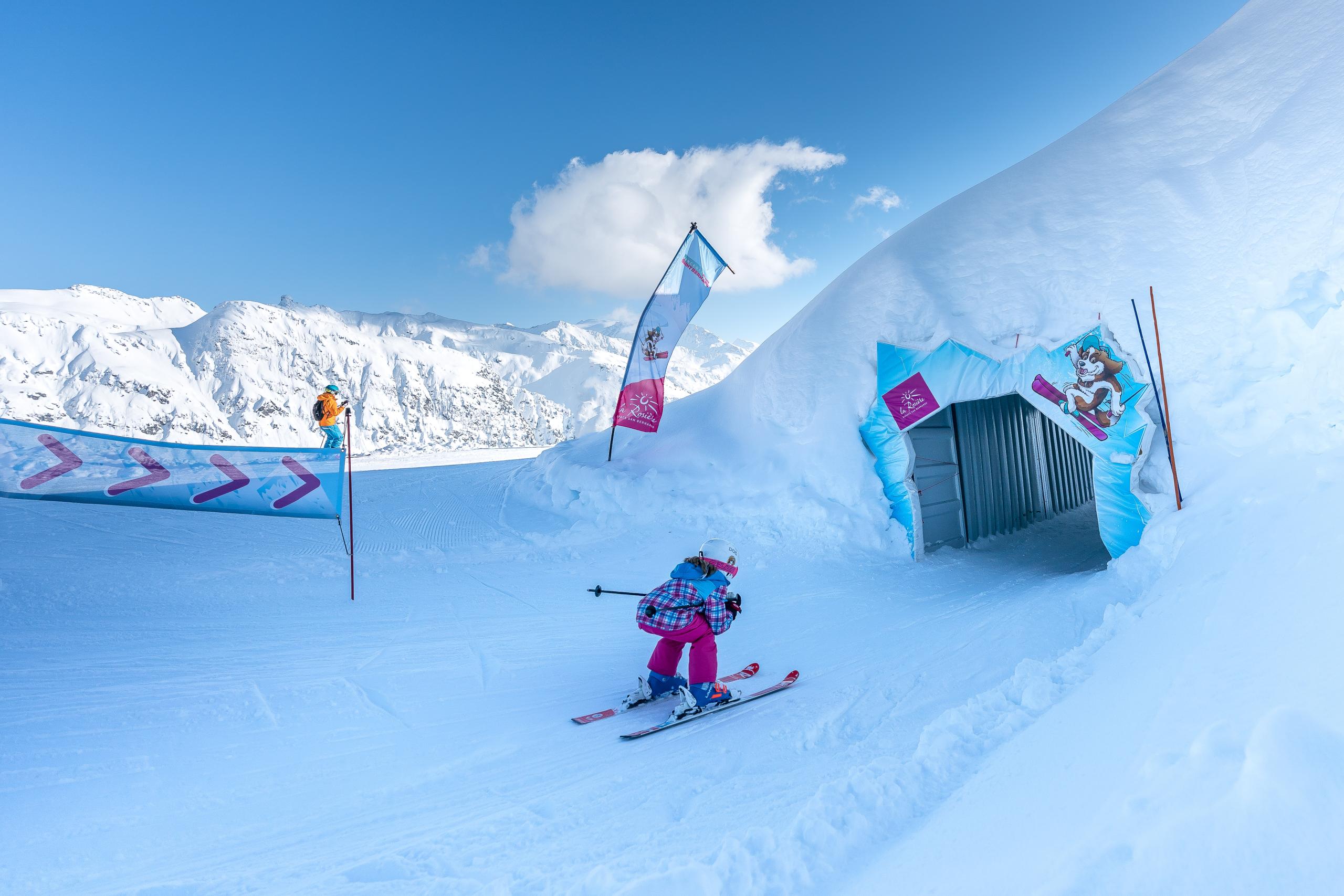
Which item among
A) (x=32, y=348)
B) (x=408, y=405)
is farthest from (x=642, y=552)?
(x=32, y=348)

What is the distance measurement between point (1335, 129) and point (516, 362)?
558 feet

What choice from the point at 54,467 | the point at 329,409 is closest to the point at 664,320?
the point at 329,409

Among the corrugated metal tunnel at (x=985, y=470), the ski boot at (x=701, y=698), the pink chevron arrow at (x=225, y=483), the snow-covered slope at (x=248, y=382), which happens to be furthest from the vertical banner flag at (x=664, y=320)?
the snow-covered slope at (x=248, y=382)

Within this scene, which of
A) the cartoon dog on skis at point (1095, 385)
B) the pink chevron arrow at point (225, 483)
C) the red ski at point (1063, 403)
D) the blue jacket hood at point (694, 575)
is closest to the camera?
the blue jacket hood at point (694, 575)

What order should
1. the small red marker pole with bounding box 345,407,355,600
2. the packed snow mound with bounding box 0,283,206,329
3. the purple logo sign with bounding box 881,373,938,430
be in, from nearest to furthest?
the small red marker pole with bounding box 345,407,355,600 → the purple logo sign with bounding box 881,373,938,430 → the packed snow mound with bounding box 0,283,206,329

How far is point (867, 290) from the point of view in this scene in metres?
10.6

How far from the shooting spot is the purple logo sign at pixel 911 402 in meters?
9.17

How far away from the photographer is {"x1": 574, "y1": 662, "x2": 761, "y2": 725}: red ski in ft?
14.2

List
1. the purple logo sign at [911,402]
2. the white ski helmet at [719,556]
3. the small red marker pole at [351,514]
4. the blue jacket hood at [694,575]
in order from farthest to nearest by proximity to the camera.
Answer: the purple logo sign at [911,402] → the small red marker pole at [351,514] → the white ski helmet at [719,556] → the blue jacket hood at [694,575]

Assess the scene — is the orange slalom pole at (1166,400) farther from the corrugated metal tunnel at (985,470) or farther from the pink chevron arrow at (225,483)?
the pink chevron arrow at (225,483)

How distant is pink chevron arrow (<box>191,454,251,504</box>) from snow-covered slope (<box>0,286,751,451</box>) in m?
78.5

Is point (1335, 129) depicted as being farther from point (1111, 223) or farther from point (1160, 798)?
point (1160, 798)

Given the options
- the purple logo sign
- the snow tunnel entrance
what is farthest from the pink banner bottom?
the purple logo sign

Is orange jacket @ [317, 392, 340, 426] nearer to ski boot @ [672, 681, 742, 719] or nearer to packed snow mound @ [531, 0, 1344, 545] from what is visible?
packed snow mound @ [531, 0, 1344, 545]
